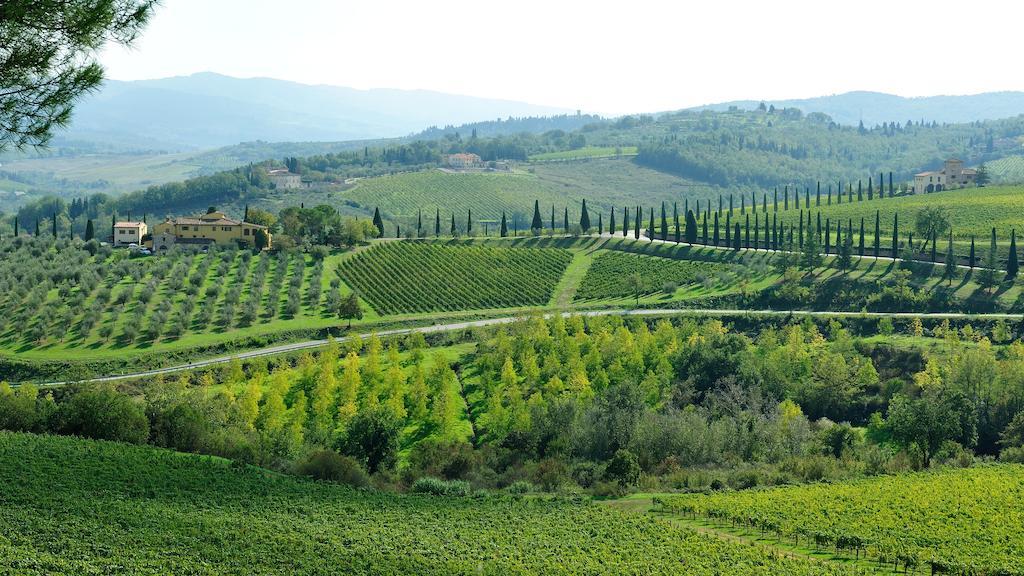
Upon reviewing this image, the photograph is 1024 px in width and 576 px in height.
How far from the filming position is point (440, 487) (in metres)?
43.1

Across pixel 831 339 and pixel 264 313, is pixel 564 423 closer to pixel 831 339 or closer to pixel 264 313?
pixel 831 339

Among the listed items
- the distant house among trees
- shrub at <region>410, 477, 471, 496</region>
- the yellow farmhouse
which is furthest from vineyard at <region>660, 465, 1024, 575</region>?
the distant house among trees

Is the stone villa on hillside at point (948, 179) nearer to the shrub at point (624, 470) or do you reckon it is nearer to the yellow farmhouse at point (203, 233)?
the yellow farmhouse at point (203, 233)

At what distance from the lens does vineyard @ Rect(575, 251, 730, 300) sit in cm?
9338

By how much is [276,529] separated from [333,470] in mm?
10313

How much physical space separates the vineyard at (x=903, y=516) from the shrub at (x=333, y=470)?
13.4m

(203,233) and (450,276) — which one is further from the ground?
(203,233)

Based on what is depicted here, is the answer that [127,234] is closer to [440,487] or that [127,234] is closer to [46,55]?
[440,487]

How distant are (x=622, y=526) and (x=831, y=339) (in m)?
45.2

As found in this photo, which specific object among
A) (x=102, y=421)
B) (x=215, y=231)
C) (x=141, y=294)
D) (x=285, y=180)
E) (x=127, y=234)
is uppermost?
(x=285, y=180)

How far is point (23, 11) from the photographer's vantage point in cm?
2033

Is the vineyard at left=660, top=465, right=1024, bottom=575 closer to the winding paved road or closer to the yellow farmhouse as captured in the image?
the winding paved road

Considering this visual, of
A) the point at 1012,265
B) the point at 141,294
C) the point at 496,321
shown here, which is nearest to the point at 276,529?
the point at 496,321

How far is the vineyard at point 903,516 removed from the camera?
34.1m
